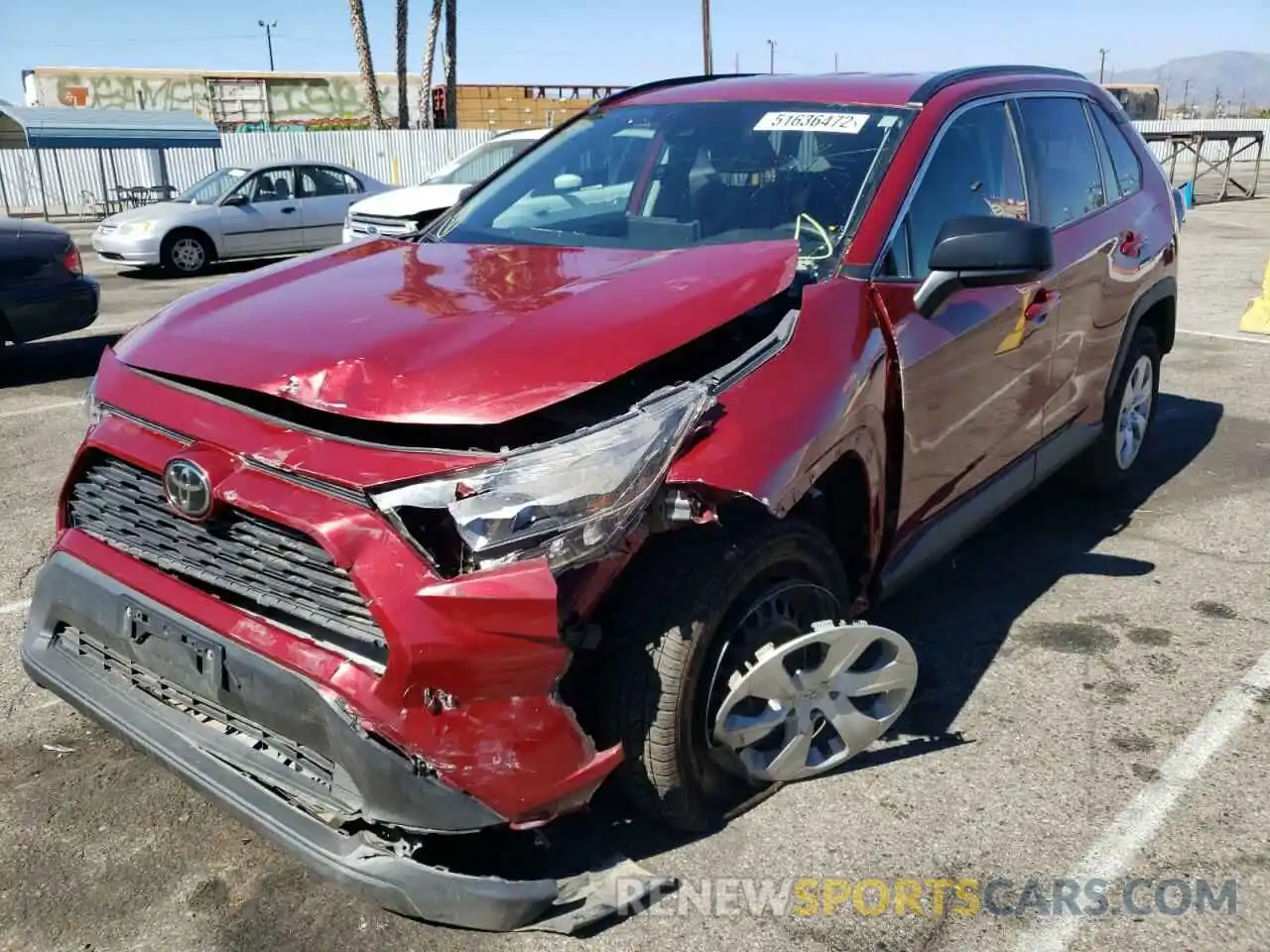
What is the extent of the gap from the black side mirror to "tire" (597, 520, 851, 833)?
94 cm

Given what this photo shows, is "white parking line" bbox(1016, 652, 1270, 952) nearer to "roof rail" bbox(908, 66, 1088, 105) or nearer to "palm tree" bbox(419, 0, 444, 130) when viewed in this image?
"roof rail" bbox(908, 66, 1088, 105)

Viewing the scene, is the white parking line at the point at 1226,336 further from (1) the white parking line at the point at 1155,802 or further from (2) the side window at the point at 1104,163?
(1) the white parking line at the point at 1155,802

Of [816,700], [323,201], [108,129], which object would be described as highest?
[108,129]

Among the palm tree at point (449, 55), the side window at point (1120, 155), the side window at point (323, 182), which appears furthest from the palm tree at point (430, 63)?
the side window at point (1120, 155)

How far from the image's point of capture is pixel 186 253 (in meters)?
14.5

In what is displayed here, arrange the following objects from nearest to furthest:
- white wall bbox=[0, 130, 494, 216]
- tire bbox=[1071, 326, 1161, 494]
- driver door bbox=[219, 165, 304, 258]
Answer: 1. tire bbox=[1071, 326, 1161, 494]
2. driver door bbox=[219, 165, 304, 258]
3. white wall bbox=[0, 130, 494, 216]

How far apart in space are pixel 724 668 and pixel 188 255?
545 inches

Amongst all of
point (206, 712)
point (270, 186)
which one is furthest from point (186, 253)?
point (206, 712)

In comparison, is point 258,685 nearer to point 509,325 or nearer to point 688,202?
point 509,325

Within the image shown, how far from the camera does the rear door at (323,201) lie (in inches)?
610

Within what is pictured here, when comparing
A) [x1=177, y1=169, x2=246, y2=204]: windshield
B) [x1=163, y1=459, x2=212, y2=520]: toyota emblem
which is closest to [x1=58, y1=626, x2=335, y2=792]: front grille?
[x1=163, y1=459, x2=212, y2=520]: toyota emblem

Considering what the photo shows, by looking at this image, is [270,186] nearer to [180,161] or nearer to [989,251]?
[180,161]

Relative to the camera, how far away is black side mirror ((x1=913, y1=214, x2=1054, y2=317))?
291 cm

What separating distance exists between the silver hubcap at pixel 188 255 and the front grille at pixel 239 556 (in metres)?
12.9
